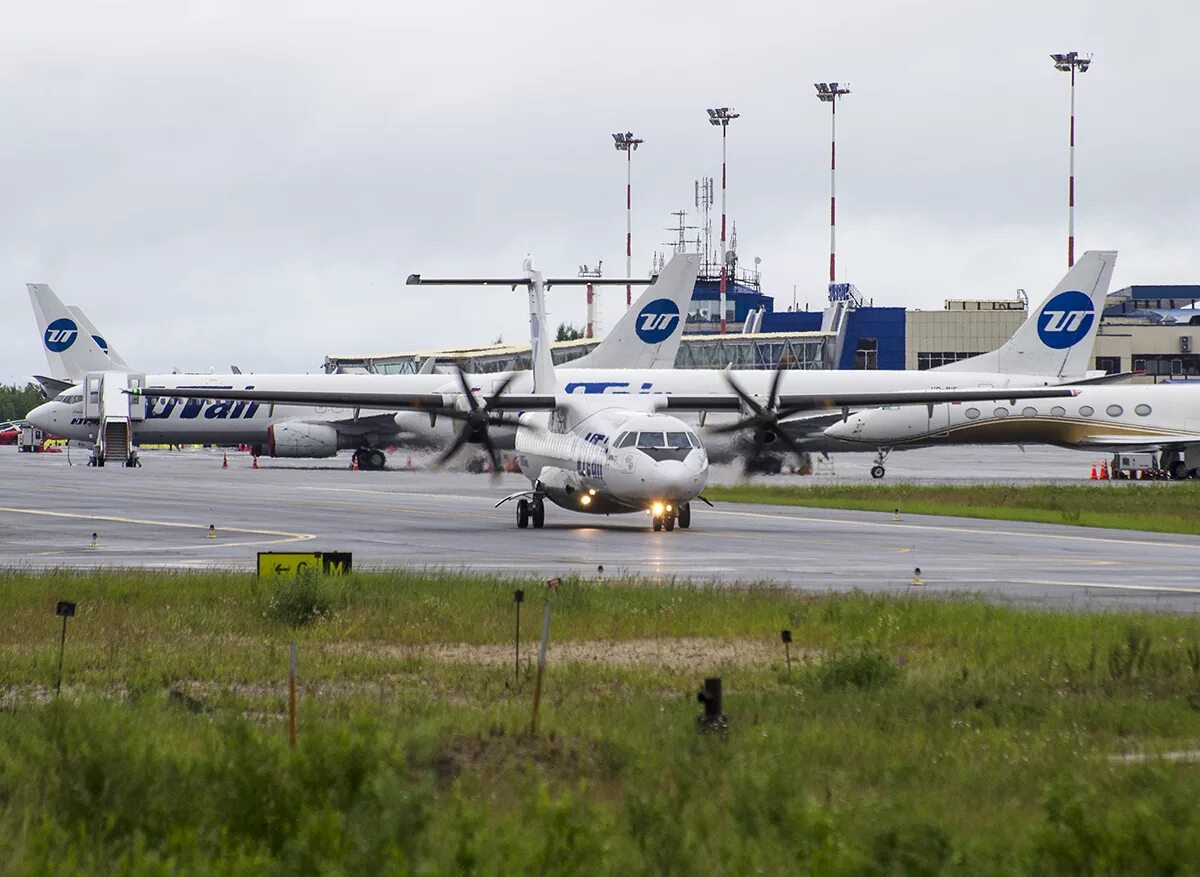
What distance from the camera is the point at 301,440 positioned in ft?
251

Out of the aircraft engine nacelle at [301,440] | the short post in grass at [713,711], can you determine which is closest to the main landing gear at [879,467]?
the aircraft engine nacelle at [301,440]

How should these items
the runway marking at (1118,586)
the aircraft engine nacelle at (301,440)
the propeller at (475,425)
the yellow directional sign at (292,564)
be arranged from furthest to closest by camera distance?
1. the aircraft engine nacelle at (301,440)
2. the propeller at (475,425)
3. the runway marking at (1118,586)
4. the yellow directional sign at (292,564)

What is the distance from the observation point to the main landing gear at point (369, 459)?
252 feet

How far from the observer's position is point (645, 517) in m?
41.7

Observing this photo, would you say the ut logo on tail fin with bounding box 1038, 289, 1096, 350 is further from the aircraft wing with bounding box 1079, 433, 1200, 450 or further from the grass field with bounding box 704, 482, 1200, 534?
the grass field with bounding box 704, 482, 1200, 534

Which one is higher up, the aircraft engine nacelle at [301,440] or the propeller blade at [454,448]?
the aircraft engine nacelle at [301,440]

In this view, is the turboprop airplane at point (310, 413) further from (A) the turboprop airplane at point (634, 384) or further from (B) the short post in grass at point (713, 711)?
(B) the short post in grass at point (713, 711)

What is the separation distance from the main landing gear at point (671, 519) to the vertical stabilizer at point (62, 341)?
63873mm

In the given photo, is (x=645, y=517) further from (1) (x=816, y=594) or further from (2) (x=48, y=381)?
(2) (x=48, y=381)

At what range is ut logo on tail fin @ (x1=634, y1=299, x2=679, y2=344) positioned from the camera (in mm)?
71625

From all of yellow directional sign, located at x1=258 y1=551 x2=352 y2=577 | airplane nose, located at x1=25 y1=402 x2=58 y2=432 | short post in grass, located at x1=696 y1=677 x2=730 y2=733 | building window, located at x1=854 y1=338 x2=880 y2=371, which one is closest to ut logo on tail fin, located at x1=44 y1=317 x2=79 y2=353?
airplane nose, located at x1=25 y1=402 x2=58 y2=432

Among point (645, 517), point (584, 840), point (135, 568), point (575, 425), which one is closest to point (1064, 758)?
point (584, 840)

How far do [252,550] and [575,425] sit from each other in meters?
9.72

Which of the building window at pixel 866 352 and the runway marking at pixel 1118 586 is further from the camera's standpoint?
the building window at pixel 866 352
